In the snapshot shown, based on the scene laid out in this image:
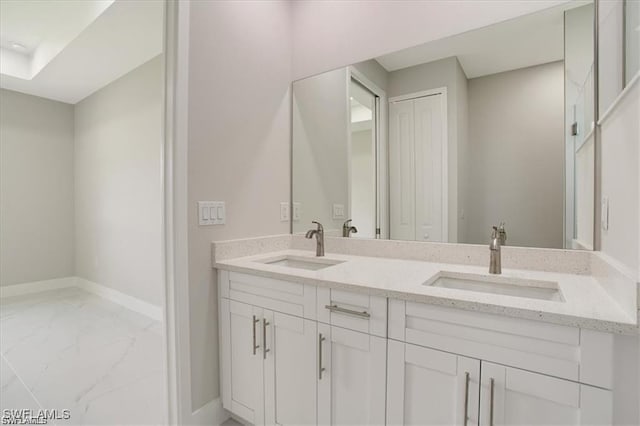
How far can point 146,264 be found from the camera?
3207mm

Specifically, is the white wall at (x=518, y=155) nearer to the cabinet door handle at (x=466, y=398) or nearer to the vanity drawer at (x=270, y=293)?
the cabinet door handle at (x=466, y=398)

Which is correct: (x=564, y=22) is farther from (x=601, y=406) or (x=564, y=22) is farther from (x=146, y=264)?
(x=146, y=264)

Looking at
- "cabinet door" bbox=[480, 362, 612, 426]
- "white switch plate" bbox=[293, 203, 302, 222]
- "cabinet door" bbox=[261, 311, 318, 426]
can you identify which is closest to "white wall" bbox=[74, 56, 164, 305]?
"white switch plate" bbox=[293, 203, 302, 222]

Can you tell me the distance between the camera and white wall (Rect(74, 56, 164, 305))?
3.12 meters

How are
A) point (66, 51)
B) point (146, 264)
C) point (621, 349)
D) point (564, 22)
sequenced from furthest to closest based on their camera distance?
1. point (146, 264)
2. point (66, 51)
3. point (564, 22)
4. point (621, 349)

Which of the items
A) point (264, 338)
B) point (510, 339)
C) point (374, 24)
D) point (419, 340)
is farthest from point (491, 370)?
→ point (374, 24)

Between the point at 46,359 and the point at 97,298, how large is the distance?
5.62 ft

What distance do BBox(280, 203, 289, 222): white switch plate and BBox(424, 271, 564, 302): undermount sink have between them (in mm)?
1082

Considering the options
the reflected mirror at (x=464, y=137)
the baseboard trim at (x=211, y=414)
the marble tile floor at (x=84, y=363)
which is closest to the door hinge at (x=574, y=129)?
the reflected mirror at (x=464, y=137)

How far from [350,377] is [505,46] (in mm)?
1650

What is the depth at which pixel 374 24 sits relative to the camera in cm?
182

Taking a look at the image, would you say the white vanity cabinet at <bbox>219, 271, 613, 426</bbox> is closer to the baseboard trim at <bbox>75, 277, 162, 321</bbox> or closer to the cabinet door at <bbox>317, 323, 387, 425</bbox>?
the cabinet door at <bbox>317, 323, 387, 425</bbox>

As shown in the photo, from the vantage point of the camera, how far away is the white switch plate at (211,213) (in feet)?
5.15

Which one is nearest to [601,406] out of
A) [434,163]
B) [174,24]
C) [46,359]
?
[434,163]
